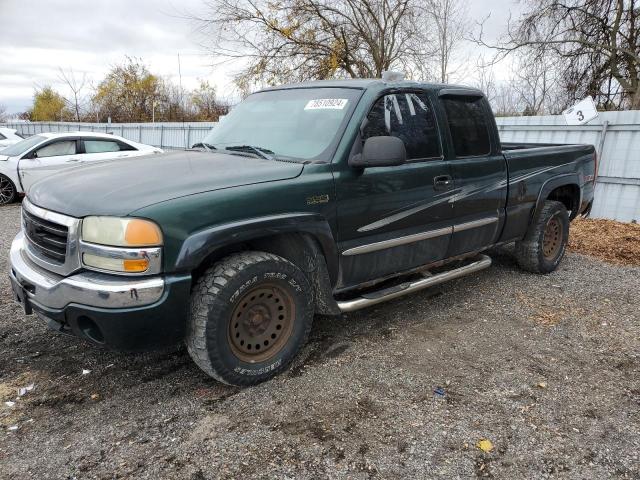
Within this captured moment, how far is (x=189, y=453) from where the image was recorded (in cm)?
250

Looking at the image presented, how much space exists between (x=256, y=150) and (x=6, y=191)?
30.0 ft

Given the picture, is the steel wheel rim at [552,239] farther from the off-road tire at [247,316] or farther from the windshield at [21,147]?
the windshield at [21,147]

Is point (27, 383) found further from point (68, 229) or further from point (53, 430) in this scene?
point (68, 229)

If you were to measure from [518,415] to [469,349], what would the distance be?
0.88 meters

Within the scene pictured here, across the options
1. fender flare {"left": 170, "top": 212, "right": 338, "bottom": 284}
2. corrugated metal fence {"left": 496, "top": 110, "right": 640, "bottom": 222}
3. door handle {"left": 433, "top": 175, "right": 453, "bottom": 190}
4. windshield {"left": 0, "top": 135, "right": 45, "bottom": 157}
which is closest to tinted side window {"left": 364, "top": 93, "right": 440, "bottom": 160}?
door handle {"left": 433, "top": 175, "right": 453, "bottom": 190}

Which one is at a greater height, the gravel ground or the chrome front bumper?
the chrome front bumper

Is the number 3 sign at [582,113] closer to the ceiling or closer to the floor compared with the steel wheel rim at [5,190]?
closer to the ceiling

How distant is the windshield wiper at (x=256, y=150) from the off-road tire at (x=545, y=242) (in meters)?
3.12

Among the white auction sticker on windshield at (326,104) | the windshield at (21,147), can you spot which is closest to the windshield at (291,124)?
the white auction sticker on windshield at (326,104)

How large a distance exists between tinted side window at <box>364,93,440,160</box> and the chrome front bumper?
1845mm

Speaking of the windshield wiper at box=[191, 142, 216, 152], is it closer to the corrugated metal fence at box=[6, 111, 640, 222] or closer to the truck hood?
the truck hood

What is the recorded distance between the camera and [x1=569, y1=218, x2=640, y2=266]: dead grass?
6539mm

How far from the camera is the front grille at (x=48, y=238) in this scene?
2.79 metres

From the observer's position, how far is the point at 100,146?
34.0ft
